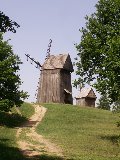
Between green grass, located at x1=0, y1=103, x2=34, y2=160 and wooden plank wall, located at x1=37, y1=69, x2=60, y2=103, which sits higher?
wooden plank wall, located at x1=37, y1=69, x2=60, y2=103

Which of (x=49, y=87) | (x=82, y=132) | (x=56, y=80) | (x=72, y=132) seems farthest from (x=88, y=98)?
(x=72, y=132)

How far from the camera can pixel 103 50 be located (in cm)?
3328

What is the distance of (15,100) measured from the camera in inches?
1703

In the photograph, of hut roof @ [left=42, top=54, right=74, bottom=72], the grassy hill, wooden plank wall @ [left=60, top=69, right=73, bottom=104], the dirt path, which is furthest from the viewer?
hut roof @ [left=42, top=54, right=74, bottom=72]

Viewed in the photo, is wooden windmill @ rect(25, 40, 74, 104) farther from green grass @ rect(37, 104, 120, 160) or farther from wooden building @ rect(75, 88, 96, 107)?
wooden building @ rect(75, 88, 96, 107)

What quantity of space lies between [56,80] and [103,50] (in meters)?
38.0

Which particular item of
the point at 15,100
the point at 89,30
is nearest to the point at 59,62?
the point at 15,100

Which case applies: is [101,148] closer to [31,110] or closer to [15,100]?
[15,100]

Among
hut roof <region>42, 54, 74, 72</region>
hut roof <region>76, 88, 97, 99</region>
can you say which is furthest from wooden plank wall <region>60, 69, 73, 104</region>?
hut roof <region>76, 88, 97, 99</region>

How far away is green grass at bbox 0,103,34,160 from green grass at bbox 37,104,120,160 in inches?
142

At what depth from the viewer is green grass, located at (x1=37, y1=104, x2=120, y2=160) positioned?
2775cm

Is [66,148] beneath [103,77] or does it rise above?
beneath

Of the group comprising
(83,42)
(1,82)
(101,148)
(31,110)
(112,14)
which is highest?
(112,14)

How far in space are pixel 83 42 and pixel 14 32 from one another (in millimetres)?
18260
